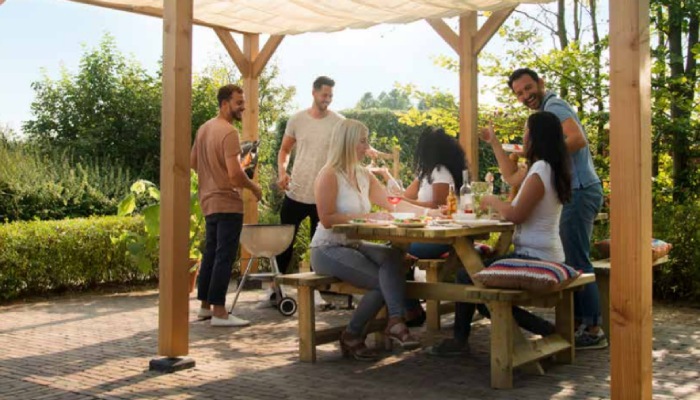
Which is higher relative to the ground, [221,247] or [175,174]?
[175,174]

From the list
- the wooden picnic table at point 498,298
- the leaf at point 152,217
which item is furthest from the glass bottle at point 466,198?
the leaf at point 152,217

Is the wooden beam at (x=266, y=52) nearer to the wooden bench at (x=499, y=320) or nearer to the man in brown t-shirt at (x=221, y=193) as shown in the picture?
the man in brown t-shirt at (x=221, y=193)

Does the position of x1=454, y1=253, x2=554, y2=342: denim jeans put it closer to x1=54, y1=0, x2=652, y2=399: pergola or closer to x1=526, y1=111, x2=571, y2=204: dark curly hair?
x1=526, y1=111, x2=571, y2=204: dark curly hair

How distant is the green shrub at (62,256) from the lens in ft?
24.4

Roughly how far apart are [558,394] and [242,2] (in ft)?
14.3

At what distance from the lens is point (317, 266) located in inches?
196

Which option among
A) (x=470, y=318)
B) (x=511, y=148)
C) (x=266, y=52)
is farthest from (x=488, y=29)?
(x=470, y=318)

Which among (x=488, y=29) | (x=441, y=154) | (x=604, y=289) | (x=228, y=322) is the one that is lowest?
(x=228, y=322)

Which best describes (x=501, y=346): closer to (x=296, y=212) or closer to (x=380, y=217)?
(x=380, y=217)

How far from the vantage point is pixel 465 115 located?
7211mm

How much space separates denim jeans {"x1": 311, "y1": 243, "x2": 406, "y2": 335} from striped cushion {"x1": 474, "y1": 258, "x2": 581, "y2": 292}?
1.85ft

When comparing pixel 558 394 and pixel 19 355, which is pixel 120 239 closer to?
pixel 19 355

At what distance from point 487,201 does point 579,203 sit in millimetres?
648

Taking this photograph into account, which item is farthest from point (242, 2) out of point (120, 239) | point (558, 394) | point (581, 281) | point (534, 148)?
point (558, 394)
